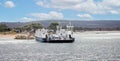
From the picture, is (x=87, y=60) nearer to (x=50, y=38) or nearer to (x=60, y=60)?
(x=60, y=60)

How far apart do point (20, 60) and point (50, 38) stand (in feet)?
346

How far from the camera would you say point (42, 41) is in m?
191

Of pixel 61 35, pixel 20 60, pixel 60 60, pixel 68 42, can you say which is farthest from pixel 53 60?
pixel 61 35

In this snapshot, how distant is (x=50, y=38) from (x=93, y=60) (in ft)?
355

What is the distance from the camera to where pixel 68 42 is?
181000 millimetres

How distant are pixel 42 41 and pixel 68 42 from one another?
617 inches

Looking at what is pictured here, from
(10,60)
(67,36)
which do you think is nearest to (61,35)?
(67,36)

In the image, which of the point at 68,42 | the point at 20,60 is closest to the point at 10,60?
the point at 20,60

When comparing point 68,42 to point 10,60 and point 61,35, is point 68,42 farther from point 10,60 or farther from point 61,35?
point 10,60

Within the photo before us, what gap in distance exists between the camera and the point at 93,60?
80438 millimetres

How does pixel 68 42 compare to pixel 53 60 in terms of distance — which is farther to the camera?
pixel 68 42

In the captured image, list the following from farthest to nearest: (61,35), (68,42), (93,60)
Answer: (61,35), (68,42), (93,60)

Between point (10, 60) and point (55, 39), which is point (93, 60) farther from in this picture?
point (55, 39)

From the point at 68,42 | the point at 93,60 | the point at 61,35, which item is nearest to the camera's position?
the point at 93,60
